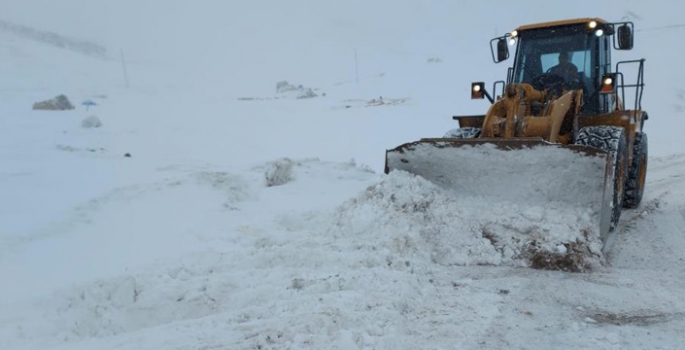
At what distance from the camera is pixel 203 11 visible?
64.4m

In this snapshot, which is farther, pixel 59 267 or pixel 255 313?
pixel 59 267

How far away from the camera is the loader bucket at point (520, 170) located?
4.80 m

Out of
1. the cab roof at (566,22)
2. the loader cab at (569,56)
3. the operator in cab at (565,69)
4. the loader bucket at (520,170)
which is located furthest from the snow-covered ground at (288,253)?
the cab roof at (566,22)

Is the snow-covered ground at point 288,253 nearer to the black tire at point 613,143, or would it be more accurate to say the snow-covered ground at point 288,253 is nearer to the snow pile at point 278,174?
the snow pile at point 278,174

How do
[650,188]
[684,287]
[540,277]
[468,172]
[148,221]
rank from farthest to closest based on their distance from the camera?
[650,188], [148,221], [468,172], [540,277], [684,287]

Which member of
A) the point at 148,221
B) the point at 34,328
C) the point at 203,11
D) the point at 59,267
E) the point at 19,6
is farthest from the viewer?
the point at 203,11

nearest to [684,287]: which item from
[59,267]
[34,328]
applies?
[34,328]

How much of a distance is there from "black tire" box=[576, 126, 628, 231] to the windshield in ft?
4.45

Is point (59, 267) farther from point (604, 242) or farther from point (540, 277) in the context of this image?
point (604, 242)

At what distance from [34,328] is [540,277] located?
3.75m

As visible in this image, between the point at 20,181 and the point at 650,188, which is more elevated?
the point at 20,181

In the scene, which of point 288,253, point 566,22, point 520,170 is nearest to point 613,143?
point 520,170

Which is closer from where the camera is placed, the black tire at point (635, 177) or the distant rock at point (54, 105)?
the black tire at point (635, 177)

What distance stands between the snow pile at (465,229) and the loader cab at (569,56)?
238cm
